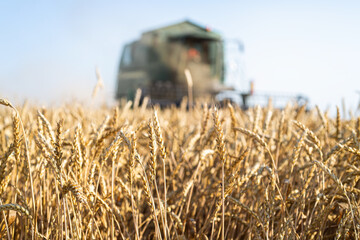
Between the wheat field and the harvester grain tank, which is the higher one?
the harvester grain tank

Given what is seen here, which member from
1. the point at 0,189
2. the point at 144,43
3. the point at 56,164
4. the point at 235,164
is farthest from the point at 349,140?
the point at 144,43

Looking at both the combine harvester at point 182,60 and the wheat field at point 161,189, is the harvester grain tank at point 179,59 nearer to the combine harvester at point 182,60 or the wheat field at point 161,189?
the combine harvester at point 182,60

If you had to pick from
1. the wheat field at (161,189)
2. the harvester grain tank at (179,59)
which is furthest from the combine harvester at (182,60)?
the wheat field at (161,189)

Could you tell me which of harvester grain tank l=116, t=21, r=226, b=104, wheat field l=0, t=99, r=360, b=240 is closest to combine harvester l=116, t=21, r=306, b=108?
harvester grain tank l=116, t=21, r=226, b=104

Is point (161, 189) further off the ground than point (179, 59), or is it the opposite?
point (179, 59)

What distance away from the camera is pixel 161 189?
1.56 metres

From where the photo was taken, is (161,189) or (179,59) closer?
(161,189)

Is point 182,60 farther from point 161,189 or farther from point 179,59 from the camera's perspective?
point 161,189

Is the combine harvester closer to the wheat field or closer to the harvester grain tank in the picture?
the harvester grain tank

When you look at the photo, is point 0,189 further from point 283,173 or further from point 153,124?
point 283,173

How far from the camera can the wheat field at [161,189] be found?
744mm

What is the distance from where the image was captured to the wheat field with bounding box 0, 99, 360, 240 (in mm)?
744

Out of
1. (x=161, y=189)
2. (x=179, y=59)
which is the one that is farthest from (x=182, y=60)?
(x=161, y=189)

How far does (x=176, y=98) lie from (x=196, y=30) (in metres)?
5.83
